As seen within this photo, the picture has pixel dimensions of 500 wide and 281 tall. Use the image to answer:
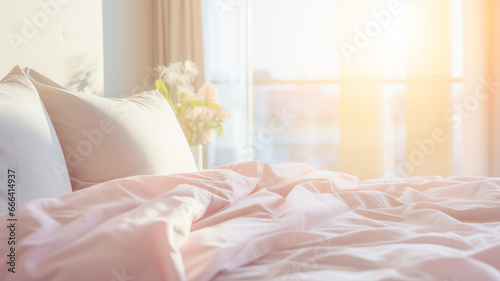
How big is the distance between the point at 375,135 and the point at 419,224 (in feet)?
10.3

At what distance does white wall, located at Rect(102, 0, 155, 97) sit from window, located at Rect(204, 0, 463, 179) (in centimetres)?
53

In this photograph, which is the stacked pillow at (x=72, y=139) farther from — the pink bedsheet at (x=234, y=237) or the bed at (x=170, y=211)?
the pink bedsheet at (x=234, y=237)

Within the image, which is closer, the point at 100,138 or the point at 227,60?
the point at 100,138

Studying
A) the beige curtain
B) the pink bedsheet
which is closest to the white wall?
the beige curtain

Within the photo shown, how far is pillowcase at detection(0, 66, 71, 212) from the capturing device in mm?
1211

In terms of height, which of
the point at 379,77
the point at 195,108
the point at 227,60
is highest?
the point at 227,60

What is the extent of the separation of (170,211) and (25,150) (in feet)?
1.60

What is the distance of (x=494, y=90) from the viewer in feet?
14.0

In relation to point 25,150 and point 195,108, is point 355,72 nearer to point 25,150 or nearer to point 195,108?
point 195,108

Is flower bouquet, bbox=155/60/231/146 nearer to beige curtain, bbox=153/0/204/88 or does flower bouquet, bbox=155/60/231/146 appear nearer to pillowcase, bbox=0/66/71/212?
beige curtain, bbox=153/0/204/88

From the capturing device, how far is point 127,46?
146 inches

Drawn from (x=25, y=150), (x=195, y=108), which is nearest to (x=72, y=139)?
(x=25, y=150)

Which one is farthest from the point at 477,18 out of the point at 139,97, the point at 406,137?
the point at 139,97

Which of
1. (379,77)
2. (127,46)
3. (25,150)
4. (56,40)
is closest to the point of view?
(25,150)
